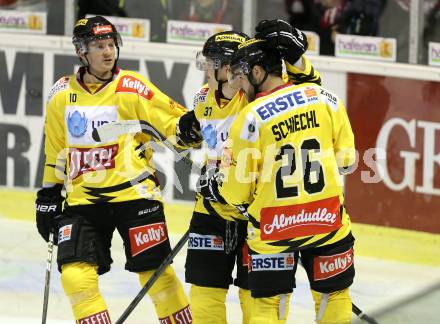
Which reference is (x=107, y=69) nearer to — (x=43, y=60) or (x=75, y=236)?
(x=75, y=236)

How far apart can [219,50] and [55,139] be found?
35.3 inches

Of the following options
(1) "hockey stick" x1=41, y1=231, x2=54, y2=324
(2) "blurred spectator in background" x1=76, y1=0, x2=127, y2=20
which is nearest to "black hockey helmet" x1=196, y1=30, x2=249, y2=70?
(1) "hockey stick" x1=41, y1=231, x2=54, y2=324

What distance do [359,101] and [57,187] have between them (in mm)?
2749

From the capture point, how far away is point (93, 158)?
5.32 meters

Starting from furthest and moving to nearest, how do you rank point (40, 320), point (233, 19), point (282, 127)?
point (233, 19) < point (40, 320) < point (282, 127)

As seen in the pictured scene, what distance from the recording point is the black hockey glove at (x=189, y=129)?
533 cm

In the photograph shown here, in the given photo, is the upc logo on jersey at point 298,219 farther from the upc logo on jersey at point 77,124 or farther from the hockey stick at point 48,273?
the hockey stick at point 48,273

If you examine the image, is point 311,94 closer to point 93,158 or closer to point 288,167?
point 288,167

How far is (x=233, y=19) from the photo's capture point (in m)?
8.15

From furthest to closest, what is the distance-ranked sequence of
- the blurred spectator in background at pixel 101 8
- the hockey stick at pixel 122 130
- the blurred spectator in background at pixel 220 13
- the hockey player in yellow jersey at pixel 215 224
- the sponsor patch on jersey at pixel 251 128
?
the blurred spectator in background at pixel 101 8
the blurred spectator in background at pixel 220 13
the hockey stick at pixel 122 130
the hockey player in yellow jersey at pixel 215 224
the sponsor patch on jersey at pixel 251 128

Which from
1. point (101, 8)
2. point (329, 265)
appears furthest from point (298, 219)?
point (101, 8)

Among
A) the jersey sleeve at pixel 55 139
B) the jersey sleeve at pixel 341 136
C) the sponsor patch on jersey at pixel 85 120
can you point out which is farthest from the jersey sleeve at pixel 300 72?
the jersey sleeve at pixel 55 139

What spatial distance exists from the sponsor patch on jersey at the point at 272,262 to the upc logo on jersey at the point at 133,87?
1136mm

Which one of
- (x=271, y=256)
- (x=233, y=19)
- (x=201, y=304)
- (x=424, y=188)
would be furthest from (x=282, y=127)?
(x=233, y=19)
